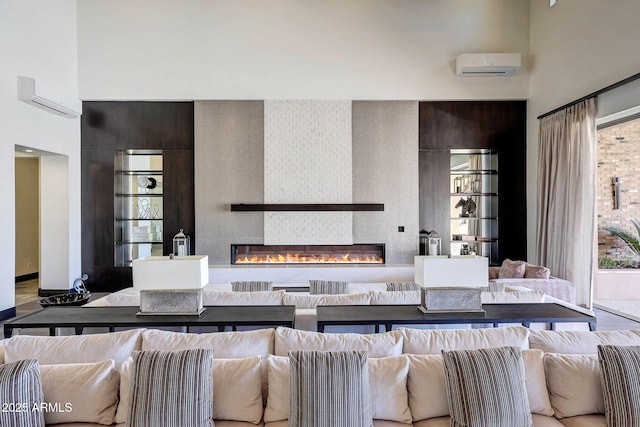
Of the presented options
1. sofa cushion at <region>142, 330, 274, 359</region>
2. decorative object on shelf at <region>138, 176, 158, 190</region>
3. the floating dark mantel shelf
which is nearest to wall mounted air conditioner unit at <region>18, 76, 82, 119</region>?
decorative object on shelf at <region>138, 176, 158, 190</region>

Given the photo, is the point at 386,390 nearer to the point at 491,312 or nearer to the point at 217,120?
the point at 491,312

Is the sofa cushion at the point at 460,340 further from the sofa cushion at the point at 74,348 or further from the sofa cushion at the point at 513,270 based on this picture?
the sofa cushion at the point at 513,270

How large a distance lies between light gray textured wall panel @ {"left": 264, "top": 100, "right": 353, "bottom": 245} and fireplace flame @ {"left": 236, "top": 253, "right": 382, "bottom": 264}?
0.94 feet

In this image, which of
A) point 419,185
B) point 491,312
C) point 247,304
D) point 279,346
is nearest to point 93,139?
point 247,304

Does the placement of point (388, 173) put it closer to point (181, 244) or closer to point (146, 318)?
point (181, 244)

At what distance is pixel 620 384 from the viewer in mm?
1660

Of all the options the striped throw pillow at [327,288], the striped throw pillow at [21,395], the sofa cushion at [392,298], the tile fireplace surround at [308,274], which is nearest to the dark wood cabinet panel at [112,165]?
the tile fireplace surround at [308,274]

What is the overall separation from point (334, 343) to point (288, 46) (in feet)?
18.2

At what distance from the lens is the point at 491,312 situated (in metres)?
2.59

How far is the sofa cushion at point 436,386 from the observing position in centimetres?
170

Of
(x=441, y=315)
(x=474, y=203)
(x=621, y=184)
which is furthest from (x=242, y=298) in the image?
(x=621, y=184)

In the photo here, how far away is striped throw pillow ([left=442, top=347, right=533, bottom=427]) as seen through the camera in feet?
5.11

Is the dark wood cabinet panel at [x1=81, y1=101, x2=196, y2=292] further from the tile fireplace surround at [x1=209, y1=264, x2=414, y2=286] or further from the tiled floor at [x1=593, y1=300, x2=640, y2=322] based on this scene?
the tiled floor at [x1=593, y1=300, x2=640, y2=322]

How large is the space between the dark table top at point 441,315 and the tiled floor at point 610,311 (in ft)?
7.67
